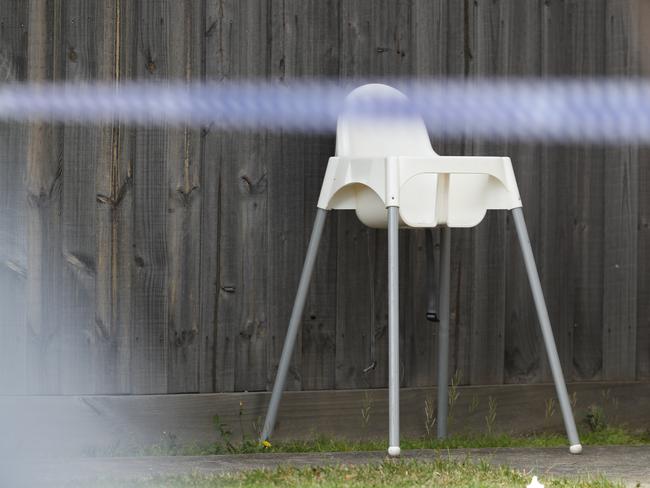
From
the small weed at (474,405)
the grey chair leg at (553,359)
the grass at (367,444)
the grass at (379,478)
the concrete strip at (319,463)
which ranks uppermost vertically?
the grey chair leg at (553,359)

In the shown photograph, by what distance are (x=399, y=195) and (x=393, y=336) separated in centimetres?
36

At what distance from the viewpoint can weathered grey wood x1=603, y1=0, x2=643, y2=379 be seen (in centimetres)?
371

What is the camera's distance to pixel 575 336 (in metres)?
3.68

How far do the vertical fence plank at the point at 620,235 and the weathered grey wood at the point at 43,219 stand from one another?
171cm

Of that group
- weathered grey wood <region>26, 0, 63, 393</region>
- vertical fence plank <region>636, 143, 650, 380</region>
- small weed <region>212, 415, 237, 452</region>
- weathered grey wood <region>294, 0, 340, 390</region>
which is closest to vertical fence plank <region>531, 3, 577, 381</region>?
vertical fence plank <region>636, 143, 650, 380</region>

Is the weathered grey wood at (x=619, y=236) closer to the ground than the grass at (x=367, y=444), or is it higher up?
higher up

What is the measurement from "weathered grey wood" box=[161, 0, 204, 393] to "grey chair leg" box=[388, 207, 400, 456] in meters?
0.65

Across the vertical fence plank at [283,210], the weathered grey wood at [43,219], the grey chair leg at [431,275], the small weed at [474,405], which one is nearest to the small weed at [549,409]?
the small weed at [474,405]

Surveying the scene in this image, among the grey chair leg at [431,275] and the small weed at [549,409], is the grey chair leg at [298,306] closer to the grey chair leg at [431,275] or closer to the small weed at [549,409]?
the grey chair leg at [431,275]

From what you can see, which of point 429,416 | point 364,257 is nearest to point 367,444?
point 429,416

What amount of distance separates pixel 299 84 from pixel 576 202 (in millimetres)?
971

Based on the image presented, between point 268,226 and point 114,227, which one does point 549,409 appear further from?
point 114,227

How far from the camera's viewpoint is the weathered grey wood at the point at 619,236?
12.2 ft

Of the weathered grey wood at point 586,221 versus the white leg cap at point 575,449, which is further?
the weathered grey wood at point 586,221
